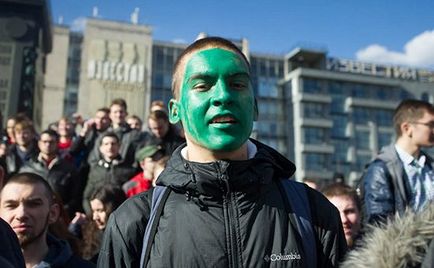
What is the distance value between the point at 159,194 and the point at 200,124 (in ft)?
1.02

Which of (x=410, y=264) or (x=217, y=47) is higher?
(x=217, y=47)

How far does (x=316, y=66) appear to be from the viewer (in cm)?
5694

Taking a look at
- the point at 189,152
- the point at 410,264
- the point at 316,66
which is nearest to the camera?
the point at 410,264

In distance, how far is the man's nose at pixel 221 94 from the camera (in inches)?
72.1

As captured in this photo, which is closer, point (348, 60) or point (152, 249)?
point (152, 249)

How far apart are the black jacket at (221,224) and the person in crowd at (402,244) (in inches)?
15.8

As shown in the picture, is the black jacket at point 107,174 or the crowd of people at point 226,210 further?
the black jacket at point 107,174

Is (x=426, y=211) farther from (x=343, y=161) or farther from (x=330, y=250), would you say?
(x=343, y=161)

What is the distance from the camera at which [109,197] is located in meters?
4.63

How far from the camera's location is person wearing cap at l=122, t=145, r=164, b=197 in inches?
201

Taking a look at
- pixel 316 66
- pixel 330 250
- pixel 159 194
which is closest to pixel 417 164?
pixel 330 250

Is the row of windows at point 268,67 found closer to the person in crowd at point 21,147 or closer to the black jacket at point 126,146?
the black jacket at point 126,146

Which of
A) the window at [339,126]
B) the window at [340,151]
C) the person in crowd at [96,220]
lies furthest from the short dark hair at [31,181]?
the window at [339,126]

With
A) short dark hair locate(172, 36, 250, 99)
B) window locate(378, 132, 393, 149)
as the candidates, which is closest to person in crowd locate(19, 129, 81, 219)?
short dark hair locate(172, 36, 250, 99)
